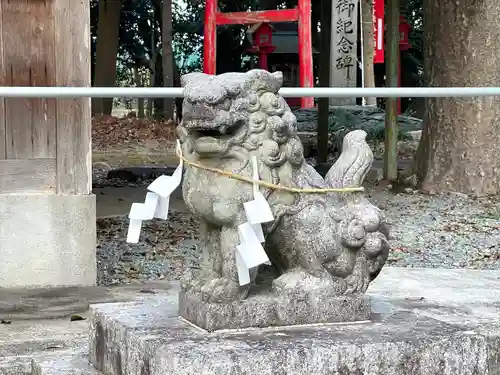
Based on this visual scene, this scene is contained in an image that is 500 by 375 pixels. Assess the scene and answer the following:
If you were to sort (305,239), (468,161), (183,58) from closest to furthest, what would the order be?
1. (305,239)
2. (468,161)
3. (183,58)

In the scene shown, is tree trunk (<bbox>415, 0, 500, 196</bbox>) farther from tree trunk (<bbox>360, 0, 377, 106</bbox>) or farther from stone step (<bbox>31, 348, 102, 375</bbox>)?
tree trunk (<bbox>360, 0, 377, 106</bbox>)

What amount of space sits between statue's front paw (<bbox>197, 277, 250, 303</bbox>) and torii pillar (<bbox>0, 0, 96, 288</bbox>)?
2.50 m

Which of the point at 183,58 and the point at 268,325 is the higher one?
the point at 183,58

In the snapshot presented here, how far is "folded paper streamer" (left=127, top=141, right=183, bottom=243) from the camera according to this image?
2.63 meters

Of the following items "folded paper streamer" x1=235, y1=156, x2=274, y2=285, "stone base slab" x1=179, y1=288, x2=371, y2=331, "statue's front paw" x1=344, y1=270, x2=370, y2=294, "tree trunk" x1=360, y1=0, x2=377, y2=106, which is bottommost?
"stone base slab" x1=179, y1=288, x2=371, y2=331

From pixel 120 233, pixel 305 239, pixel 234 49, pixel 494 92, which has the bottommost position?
pixel 120 233

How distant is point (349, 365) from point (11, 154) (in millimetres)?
3008

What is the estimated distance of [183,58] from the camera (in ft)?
81.1

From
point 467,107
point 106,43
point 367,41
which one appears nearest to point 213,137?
point 467,107

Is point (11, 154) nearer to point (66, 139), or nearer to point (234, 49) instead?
point (66, 139)

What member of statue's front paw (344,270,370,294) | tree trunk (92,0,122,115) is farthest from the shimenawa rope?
tree trunk (92,0,122,115)

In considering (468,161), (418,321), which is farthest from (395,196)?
(418,321)

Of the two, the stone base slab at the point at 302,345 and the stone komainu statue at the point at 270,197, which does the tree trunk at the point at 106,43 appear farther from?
the stone komainu statue at the point at 270,197

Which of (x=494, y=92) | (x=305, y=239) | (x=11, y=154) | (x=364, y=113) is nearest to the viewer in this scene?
(x=305, y=239)
